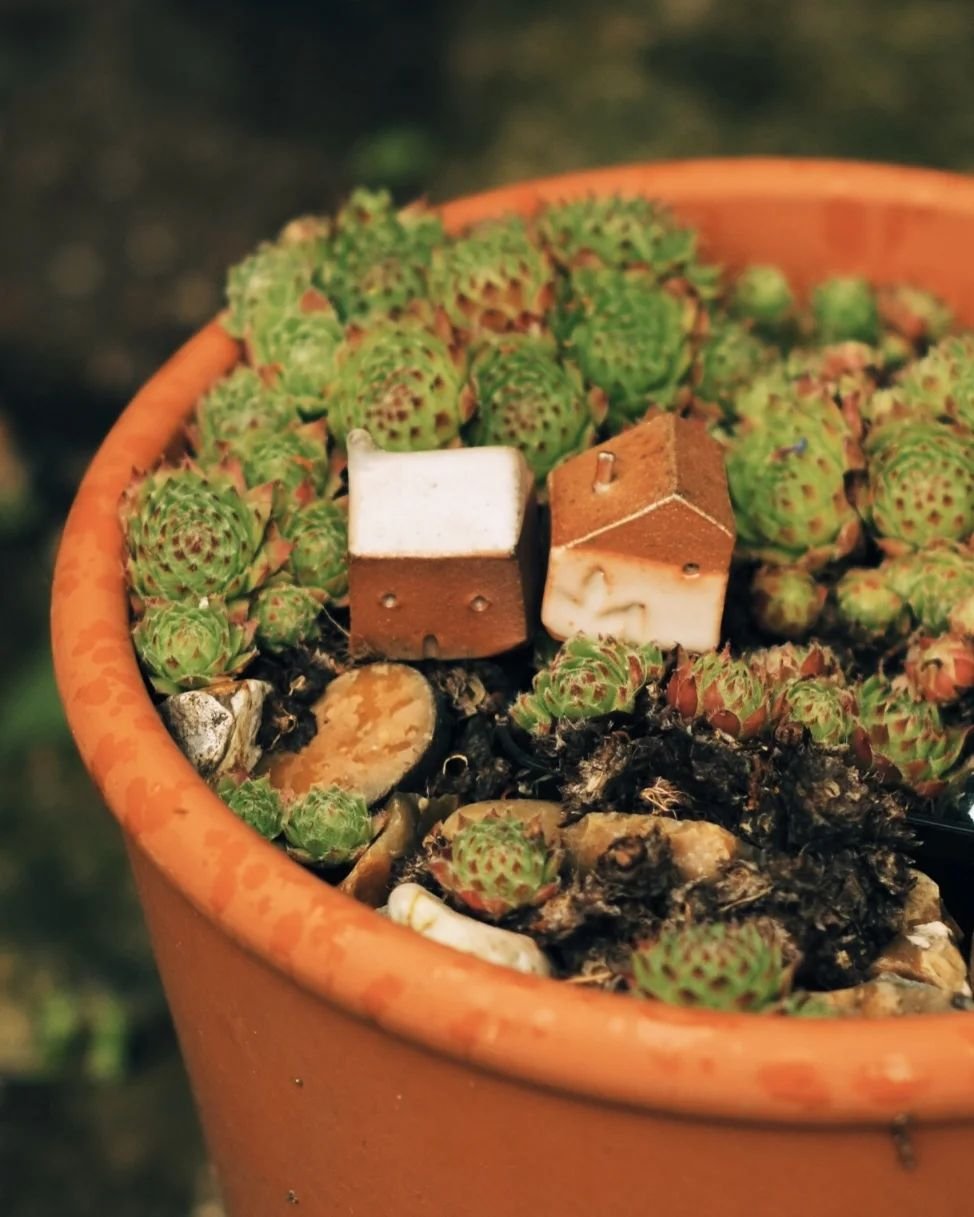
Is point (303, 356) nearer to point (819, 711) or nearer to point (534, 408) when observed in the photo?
point (534, 408)

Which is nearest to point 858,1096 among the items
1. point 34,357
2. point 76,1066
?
point 76,1066

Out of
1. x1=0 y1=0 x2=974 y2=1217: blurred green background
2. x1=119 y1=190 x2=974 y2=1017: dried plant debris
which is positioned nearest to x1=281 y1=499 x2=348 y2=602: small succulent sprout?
x1=119 y1=190 x2=974 y2=1017: dried plant debris

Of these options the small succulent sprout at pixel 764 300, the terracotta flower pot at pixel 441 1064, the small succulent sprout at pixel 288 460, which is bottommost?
the terracotta flower pot at pixel 441 1064

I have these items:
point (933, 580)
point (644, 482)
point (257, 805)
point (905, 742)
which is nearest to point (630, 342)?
point (644, 482)

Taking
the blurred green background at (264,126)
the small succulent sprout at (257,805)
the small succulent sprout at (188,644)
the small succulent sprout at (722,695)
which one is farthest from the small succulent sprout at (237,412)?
the blurred green background at (264,126)

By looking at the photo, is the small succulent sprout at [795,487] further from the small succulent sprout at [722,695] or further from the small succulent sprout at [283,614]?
the small succulent sprout at [283,614]

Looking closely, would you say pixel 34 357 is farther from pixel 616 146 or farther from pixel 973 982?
pixel 973 982
